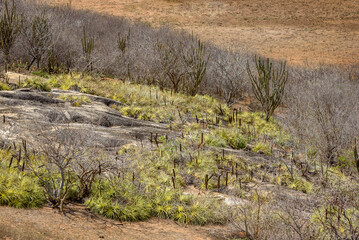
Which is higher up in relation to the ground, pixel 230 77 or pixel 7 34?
pixel 7 34

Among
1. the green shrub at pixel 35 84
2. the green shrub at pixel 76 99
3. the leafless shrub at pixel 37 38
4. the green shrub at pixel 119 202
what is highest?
the leafless shrub at pixel 37 38

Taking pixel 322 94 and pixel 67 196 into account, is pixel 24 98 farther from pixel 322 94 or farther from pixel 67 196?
pixel 322 94

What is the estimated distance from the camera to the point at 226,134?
32.3 feet

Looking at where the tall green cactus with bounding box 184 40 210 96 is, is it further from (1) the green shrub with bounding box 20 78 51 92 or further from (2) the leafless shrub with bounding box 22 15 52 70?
(1) the green shrub with bounding box 20 78 51 92

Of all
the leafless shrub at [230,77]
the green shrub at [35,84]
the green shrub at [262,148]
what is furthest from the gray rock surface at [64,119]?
the leafless shrub at [230,77]

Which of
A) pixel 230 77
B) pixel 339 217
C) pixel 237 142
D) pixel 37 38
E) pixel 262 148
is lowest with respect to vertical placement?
pixel 262 148

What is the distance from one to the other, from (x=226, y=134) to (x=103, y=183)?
4827 mm

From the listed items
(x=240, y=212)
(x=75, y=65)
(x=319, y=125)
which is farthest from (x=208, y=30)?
(x=240, y=212)

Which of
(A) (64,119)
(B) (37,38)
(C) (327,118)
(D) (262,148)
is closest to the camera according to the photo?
(A) (64,119)

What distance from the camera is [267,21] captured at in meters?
37.1

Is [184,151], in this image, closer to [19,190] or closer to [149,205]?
[149,205]

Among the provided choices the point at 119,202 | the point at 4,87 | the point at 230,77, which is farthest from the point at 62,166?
the point at 230,77

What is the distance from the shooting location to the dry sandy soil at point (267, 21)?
92.8 ft

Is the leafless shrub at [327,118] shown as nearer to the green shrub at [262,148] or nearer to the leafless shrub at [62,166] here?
the green shrub at [262,148]
